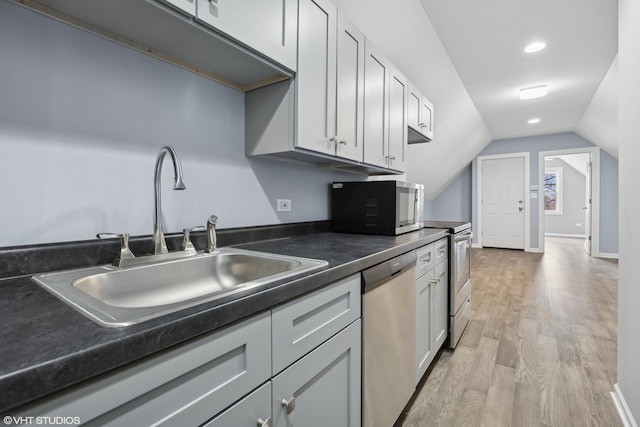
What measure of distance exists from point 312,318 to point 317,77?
3.51 ft

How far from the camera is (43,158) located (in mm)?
925

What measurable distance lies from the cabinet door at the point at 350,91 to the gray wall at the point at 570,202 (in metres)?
9.77

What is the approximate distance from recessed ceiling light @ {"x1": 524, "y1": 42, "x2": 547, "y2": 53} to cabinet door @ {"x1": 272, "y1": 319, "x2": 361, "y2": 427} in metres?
3.34

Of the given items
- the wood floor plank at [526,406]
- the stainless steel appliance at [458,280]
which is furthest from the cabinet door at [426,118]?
the wood floor plank at [526,406]

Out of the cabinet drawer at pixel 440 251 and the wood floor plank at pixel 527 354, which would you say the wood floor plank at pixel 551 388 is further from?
the cabinet drawer at pixel 440 251

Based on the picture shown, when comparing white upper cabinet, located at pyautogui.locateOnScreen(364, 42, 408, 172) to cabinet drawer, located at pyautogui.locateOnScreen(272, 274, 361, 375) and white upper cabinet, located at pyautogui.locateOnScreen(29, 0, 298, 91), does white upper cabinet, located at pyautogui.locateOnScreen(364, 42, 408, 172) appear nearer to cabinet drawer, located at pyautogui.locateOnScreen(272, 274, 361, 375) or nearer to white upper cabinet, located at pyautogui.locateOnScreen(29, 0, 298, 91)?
white upper cabinet, located at pyautogui.locateOnScreen(29, 0, 298, 91)

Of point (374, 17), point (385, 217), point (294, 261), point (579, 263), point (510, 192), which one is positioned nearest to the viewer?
point (294, 261)

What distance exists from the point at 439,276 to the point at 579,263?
15.5ft

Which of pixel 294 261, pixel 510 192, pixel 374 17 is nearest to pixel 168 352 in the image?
pixel 294 261

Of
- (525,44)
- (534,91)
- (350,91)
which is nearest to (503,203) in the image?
(534,91)

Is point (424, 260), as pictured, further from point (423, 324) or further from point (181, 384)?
point (181, 384)

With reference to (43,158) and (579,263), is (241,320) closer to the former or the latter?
(43,158)

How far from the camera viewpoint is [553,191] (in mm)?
8977

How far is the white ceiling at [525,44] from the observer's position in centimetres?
239
